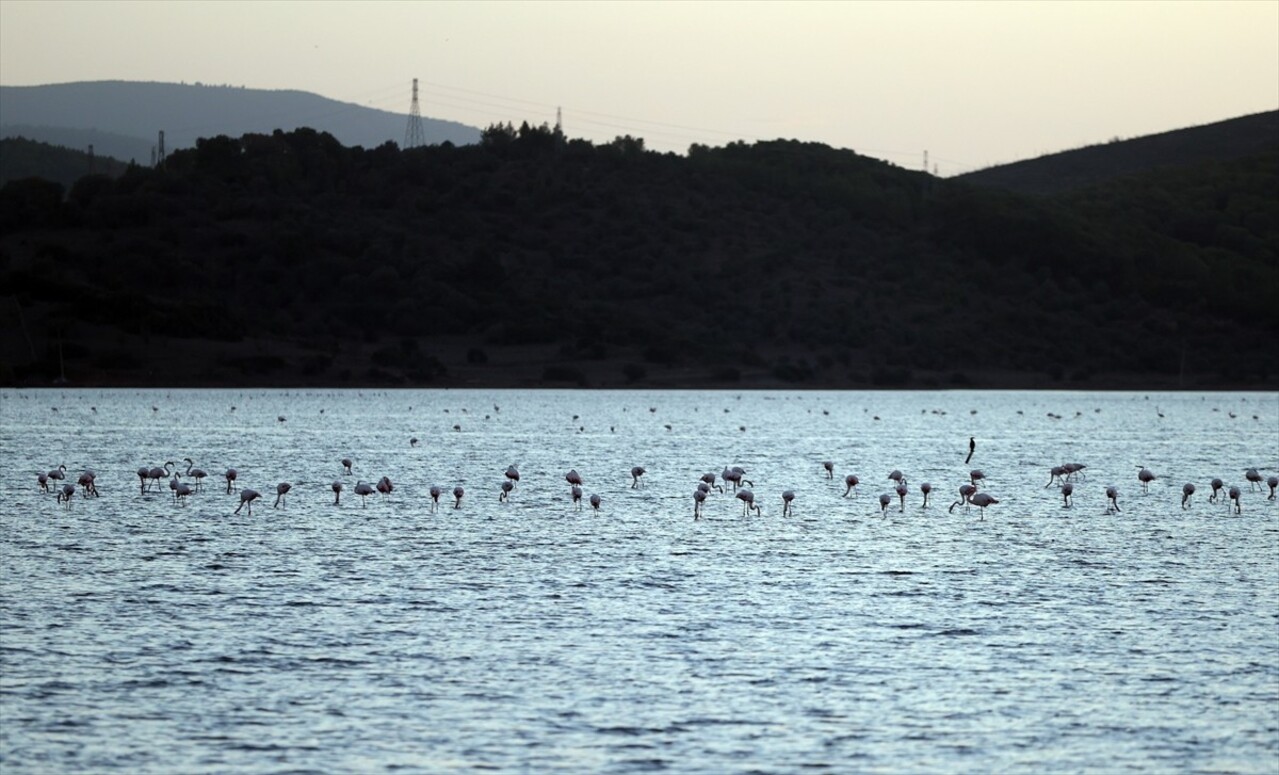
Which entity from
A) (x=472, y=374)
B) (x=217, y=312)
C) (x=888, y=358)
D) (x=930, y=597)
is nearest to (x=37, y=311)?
(x=217, y=312)

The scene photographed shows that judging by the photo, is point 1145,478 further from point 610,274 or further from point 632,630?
point 610,274

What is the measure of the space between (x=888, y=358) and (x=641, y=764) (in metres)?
134

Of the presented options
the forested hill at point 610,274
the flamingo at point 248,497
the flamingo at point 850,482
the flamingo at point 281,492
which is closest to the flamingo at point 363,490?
the flamingo at point 281,492

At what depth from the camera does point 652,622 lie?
73.2 ft

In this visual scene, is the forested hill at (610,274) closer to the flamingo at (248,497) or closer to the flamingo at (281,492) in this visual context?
the flamingo at (281,492)

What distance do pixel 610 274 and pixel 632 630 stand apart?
442 feet

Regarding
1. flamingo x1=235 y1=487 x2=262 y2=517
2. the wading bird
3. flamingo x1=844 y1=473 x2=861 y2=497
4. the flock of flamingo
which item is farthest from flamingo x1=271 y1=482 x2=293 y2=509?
the wading bird

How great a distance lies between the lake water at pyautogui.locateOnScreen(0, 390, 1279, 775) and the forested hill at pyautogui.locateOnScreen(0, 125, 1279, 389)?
88.2 metres

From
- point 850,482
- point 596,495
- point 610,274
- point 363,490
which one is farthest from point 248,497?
point 610,274

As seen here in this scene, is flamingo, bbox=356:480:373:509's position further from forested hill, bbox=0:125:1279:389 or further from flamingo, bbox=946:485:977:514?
forested hill, bbox=0:125:1279:389

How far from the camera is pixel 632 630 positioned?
21.7m

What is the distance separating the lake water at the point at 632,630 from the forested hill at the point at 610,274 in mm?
88172

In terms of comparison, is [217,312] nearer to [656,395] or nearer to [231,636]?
[656,395]

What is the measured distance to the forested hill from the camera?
136125 mm
